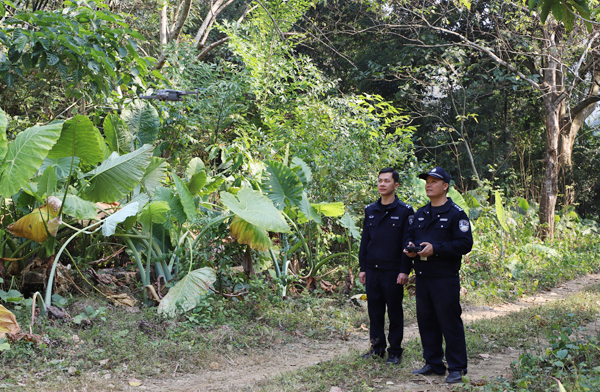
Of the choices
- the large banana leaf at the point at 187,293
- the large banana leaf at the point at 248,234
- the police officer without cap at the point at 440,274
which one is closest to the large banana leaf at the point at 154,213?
the large banana leaf at the point at 187,293

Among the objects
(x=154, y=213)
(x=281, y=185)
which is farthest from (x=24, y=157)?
(x=281, y=185)

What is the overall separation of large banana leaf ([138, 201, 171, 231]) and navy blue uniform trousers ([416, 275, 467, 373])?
2.63m

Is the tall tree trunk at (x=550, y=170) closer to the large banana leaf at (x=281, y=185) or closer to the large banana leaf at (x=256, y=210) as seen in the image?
the large banana leaf at (x=281, y=185)

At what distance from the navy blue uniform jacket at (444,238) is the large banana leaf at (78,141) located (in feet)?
10.9

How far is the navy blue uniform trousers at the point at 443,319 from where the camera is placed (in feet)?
11.3

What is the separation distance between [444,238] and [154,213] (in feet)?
9.46

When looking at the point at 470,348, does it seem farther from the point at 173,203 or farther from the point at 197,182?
the point at 197,182

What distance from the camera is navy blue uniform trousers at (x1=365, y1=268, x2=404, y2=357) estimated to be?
152 inches

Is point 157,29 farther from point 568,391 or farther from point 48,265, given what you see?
point 568,391

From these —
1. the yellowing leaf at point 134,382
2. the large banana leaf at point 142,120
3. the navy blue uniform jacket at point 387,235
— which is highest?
the large banana leaf at point 142,120

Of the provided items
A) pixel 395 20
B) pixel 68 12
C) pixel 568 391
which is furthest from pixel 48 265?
pixel 395 20

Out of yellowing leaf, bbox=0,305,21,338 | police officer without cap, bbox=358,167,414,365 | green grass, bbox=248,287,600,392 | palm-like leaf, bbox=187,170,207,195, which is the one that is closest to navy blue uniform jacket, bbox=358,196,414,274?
police officer without cap, bbox=358,167,414,365

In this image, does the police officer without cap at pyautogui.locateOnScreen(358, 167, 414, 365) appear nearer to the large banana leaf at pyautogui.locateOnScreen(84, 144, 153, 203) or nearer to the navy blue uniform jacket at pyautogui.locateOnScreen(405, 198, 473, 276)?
the navy blue uniform jacket at pyautogui.locateOnScreen(405, 198, 473, 276)

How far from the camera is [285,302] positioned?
5.66 m
